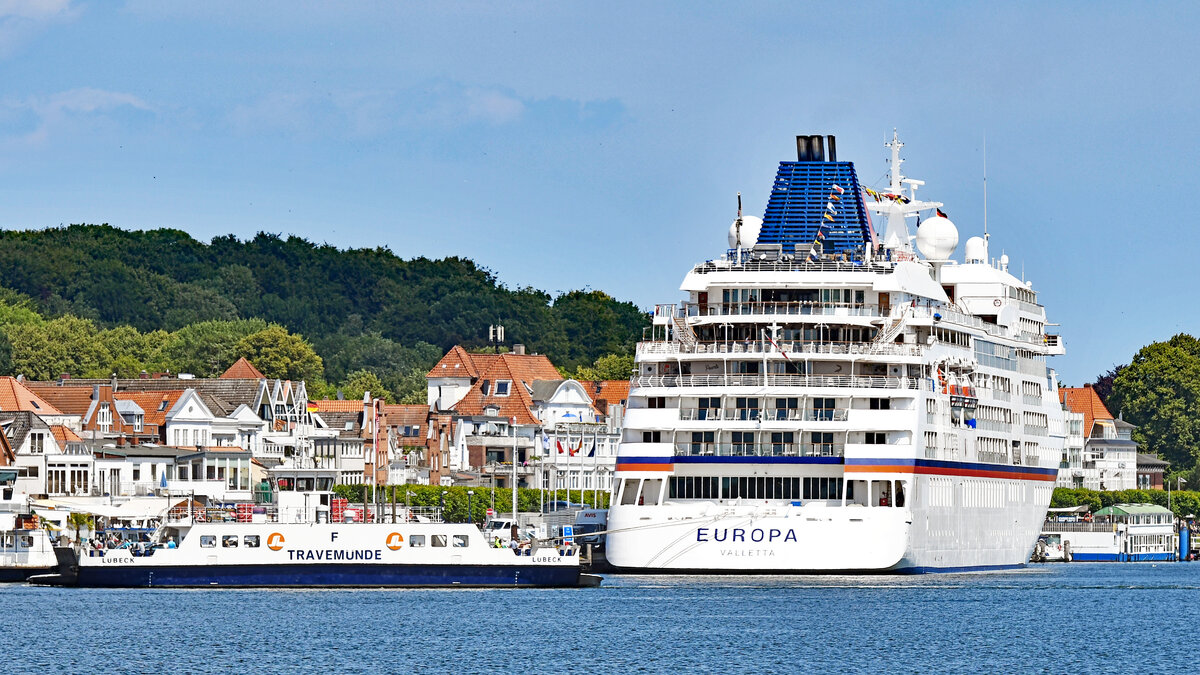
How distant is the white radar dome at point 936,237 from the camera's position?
110 metres

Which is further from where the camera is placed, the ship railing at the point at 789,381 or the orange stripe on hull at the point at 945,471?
the ship railing at the point at 789,381

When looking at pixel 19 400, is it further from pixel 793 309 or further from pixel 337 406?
pixel 793 309

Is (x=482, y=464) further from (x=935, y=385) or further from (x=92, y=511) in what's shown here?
(x=935, y=385)

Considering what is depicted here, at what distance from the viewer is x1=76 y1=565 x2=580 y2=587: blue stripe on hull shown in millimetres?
88812

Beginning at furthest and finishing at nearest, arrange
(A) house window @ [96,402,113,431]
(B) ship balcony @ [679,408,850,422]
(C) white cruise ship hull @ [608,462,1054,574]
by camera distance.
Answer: (A) house window @ [96,402,113,431] < (B) ship balcony @ [679,408,850,422] < (C) white cruise ship hull @ [608,462,1054,574]

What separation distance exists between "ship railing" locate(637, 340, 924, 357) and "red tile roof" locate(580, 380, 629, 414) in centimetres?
7721

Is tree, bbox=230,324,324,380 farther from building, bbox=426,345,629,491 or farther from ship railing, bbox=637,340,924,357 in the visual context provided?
ship railing, bbox=637,340,924,357

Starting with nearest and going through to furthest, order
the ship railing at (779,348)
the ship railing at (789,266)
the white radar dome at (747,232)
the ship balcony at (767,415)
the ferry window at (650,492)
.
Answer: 1. the ship balcony at (767,415)
2. the ferry window at (650,492)
3. the ship railing at (779,348)
4. the ship railing at (789,266)
5. the white radar dome at (747,232)

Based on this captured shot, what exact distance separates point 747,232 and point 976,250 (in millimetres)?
14602

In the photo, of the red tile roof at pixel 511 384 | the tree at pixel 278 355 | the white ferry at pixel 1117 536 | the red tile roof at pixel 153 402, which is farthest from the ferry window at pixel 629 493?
the tree at pixel 278 355

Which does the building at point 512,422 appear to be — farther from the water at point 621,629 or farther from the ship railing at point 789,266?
the water at point 621,629

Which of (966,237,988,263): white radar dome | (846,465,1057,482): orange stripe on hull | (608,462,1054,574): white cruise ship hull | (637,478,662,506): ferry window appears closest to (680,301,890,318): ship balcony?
(846,465,1057,482): orange stripe on hull

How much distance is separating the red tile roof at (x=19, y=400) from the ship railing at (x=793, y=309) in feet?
164

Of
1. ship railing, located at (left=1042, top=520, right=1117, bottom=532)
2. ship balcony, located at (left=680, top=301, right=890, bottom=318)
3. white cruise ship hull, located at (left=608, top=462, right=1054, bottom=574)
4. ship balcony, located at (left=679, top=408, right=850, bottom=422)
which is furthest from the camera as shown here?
ship railing, located at (left=1042, top=520, right=1117, bottom=532)
